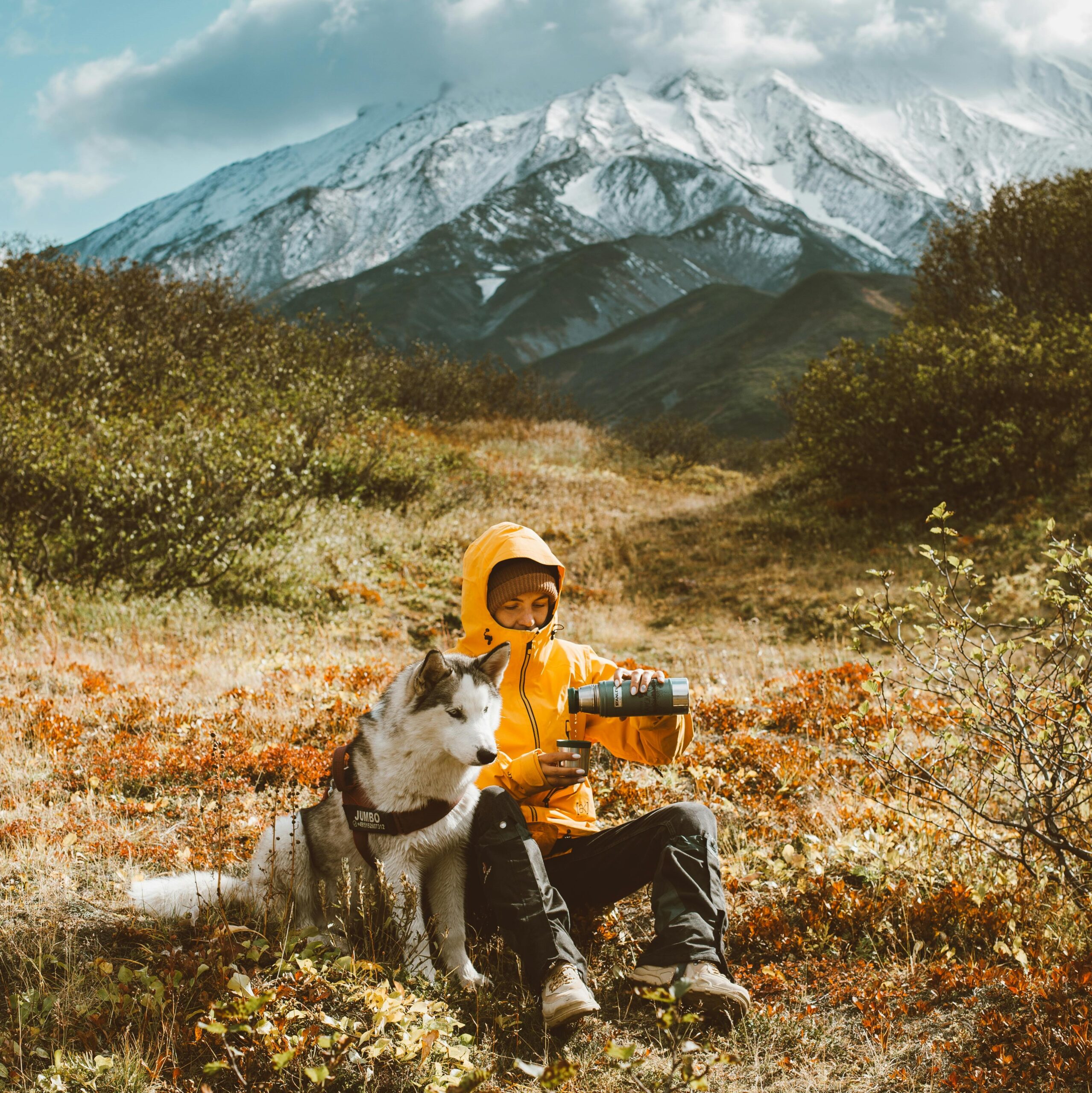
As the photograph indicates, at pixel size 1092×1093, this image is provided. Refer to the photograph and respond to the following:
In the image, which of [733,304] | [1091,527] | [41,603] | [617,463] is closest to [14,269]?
[41,603]

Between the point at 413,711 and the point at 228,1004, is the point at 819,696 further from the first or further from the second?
the point at 228,1004

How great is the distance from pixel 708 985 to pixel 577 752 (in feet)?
3.45

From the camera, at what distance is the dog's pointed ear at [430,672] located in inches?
129

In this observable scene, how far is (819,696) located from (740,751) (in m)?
1.79

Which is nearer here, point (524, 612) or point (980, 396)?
point (524, 612)

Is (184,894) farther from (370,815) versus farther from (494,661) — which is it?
(494,661)

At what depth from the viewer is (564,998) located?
300cm

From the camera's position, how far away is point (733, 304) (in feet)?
488

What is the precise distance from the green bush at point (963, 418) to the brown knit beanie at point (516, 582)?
14.1 metres

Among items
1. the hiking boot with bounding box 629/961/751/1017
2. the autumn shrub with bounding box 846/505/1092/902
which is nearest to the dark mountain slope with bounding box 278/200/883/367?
the autumn shrub with bounding box 846/505/1092/902

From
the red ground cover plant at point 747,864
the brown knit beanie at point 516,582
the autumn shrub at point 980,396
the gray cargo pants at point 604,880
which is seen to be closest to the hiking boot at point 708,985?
the gray cargo pants at point 604,880

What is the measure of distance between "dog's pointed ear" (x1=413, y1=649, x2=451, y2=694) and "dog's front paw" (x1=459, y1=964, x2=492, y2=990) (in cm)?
121

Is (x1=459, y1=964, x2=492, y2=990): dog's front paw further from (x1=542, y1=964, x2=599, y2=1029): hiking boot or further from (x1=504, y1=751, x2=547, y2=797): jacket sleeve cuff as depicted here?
(x1=504, y1=751, x2=547, y2=797): jacket sleeve cuff

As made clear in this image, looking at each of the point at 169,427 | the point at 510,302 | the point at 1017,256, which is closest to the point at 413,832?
the point at 169,427
